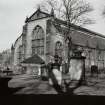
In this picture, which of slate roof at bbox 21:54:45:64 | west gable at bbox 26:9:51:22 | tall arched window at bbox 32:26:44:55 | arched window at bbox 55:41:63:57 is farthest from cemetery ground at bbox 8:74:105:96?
west gable at bbox 26:9:51:22

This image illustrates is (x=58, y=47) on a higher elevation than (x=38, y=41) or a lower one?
lower

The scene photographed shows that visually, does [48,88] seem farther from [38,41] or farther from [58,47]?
[38,41]

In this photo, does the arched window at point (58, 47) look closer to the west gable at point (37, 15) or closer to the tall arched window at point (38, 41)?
the tall arched window at point (38, 41)

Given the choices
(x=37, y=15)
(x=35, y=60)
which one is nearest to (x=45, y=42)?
(x=35, y=60)

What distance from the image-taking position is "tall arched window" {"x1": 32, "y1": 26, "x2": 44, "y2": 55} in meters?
38.4

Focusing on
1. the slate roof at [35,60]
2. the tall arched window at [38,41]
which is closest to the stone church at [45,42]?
the tall arched window at [38,41]

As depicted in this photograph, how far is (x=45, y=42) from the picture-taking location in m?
37.4

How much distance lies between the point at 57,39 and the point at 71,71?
2049 centimetres

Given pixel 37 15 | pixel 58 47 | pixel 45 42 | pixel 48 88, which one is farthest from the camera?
pixel 37 15

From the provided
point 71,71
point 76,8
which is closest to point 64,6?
point 76,8

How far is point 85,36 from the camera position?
47.7 metres

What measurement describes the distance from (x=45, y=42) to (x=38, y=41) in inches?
97.8

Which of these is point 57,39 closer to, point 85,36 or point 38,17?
point 38,17

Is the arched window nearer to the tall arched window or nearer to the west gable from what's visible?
the tall arched window
